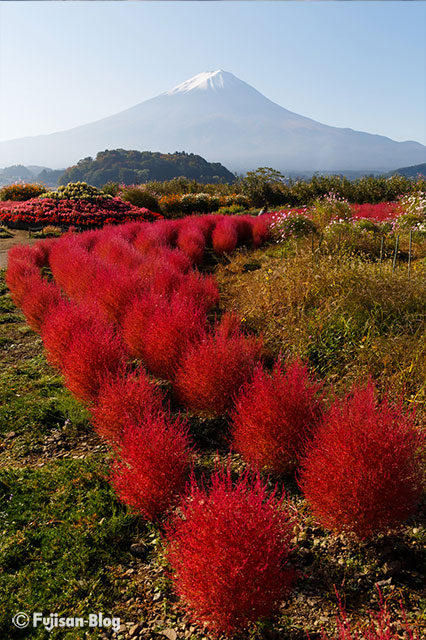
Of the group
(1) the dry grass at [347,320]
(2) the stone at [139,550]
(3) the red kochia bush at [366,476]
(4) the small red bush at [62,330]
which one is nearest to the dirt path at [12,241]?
(4) the small red bush at [62,330]

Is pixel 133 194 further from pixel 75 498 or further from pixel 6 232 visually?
pixel 75 498

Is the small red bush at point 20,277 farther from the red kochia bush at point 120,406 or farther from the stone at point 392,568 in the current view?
the stone at point 392,568

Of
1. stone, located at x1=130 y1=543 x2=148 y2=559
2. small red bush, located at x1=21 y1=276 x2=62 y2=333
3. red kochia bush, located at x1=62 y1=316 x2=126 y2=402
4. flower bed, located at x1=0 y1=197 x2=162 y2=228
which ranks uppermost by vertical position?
flower bed, located at x1=0 y1=197 x2=162 y2=228

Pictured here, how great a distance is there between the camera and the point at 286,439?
272cm

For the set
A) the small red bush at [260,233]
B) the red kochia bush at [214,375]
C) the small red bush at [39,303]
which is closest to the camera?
the red kochia bush at [214,375]

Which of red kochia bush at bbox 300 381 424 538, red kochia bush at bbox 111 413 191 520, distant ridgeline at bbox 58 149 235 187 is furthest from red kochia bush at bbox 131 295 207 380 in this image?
distant ridgeline at bbox 58 149 235 187

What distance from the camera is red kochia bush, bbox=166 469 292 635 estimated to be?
157 centimetres

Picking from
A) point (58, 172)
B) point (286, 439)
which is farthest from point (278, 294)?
point (58, 172)

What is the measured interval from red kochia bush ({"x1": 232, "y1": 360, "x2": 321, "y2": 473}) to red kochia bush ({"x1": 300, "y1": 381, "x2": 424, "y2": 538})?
42cm

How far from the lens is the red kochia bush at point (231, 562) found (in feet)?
5.14

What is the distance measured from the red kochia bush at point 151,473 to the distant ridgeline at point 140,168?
2544 inches

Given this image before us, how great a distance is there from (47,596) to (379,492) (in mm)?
1684

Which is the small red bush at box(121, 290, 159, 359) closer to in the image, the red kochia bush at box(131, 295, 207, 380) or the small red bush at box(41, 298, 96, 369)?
the red kochia bush at box(131, 295, 207, 380)

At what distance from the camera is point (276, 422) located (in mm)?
2693
